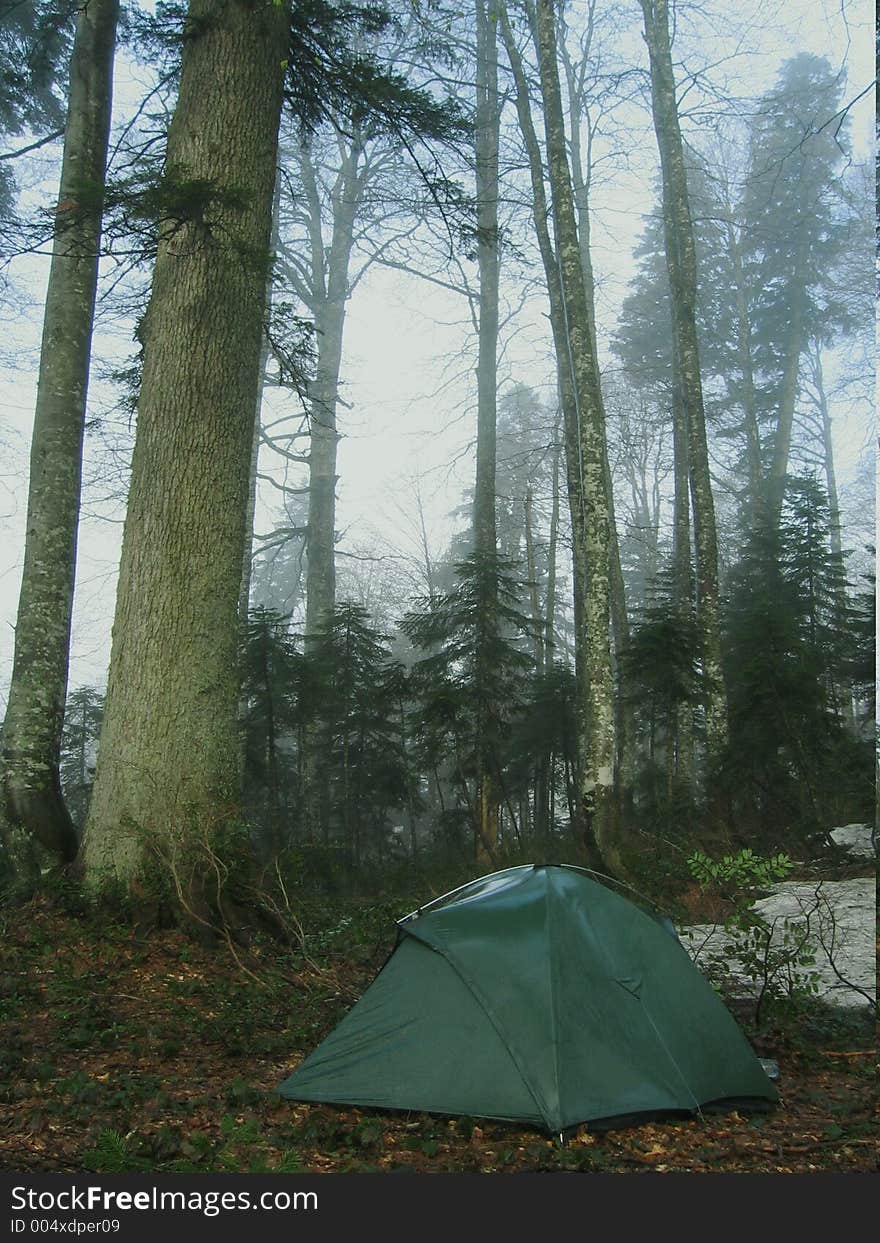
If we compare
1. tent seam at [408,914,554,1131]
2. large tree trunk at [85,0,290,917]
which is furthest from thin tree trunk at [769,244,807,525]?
tent seam at [408,914,554,1131]

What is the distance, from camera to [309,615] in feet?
64.1

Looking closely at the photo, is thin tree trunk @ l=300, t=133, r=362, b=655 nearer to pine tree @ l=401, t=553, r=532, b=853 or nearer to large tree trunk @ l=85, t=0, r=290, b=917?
pine tree @ l=401, t=553, r=532, b=853

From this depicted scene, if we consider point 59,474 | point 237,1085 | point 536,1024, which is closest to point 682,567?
point 59,474

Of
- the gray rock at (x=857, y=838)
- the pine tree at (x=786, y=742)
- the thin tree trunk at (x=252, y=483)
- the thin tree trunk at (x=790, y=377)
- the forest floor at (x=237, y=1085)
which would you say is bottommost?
the forest floor at (x=237, y=1085)

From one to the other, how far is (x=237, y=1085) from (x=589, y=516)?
7875mm

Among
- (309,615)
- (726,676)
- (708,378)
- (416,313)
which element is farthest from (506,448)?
(726,676)

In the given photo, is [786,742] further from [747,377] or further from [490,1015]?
[747,377]

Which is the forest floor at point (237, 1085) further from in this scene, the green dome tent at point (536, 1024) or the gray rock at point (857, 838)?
the gray rock at point (857, 838)

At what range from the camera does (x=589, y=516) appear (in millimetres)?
11227

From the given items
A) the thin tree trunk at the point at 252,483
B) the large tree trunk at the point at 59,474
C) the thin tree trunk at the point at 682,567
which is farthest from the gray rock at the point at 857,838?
the large tree trunk at the point at 59,474

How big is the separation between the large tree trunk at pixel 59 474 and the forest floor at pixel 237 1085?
146 centimetres

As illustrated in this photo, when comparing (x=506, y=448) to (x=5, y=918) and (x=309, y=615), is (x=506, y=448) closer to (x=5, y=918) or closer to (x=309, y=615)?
(x=309, y=615)

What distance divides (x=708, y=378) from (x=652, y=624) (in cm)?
1734

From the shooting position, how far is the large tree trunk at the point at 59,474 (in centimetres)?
823
